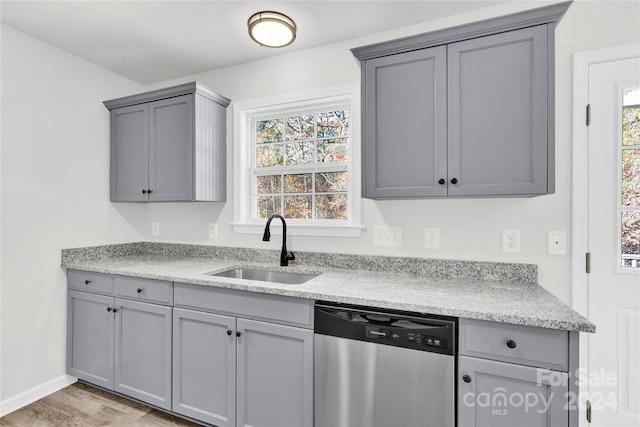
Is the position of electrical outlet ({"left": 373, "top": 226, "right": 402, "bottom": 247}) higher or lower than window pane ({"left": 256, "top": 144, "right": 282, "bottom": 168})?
lower

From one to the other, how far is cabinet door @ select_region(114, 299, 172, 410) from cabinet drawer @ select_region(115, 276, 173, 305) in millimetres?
41

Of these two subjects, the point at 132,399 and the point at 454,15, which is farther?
the point at 132,399

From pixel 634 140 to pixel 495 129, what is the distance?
74cm

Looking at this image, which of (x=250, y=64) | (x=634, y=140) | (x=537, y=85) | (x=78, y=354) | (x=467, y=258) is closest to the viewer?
(x=537, y=85)

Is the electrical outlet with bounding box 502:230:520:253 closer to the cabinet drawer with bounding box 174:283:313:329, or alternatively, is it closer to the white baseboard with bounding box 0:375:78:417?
the cabinet drawer with bounding box 174:283:313:329

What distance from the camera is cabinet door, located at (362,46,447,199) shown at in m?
1.77

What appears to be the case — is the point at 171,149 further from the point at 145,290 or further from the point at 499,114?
the point at 499,114

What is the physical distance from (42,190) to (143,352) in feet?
4.57

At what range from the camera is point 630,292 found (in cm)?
170

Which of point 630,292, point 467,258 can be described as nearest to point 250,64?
point 467,258

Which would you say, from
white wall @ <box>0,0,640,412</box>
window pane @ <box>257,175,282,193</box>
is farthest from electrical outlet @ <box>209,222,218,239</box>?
window pane @ <box>257,175,282,193</box>

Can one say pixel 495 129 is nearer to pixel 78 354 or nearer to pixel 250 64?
pixel 250 64

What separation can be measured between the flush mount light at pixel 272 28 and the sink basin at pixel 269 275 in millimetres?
1544

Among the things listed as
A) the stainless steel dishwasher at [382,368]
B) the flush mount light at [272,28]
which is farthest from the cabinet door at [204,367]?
the flush mount light at [272,28]
